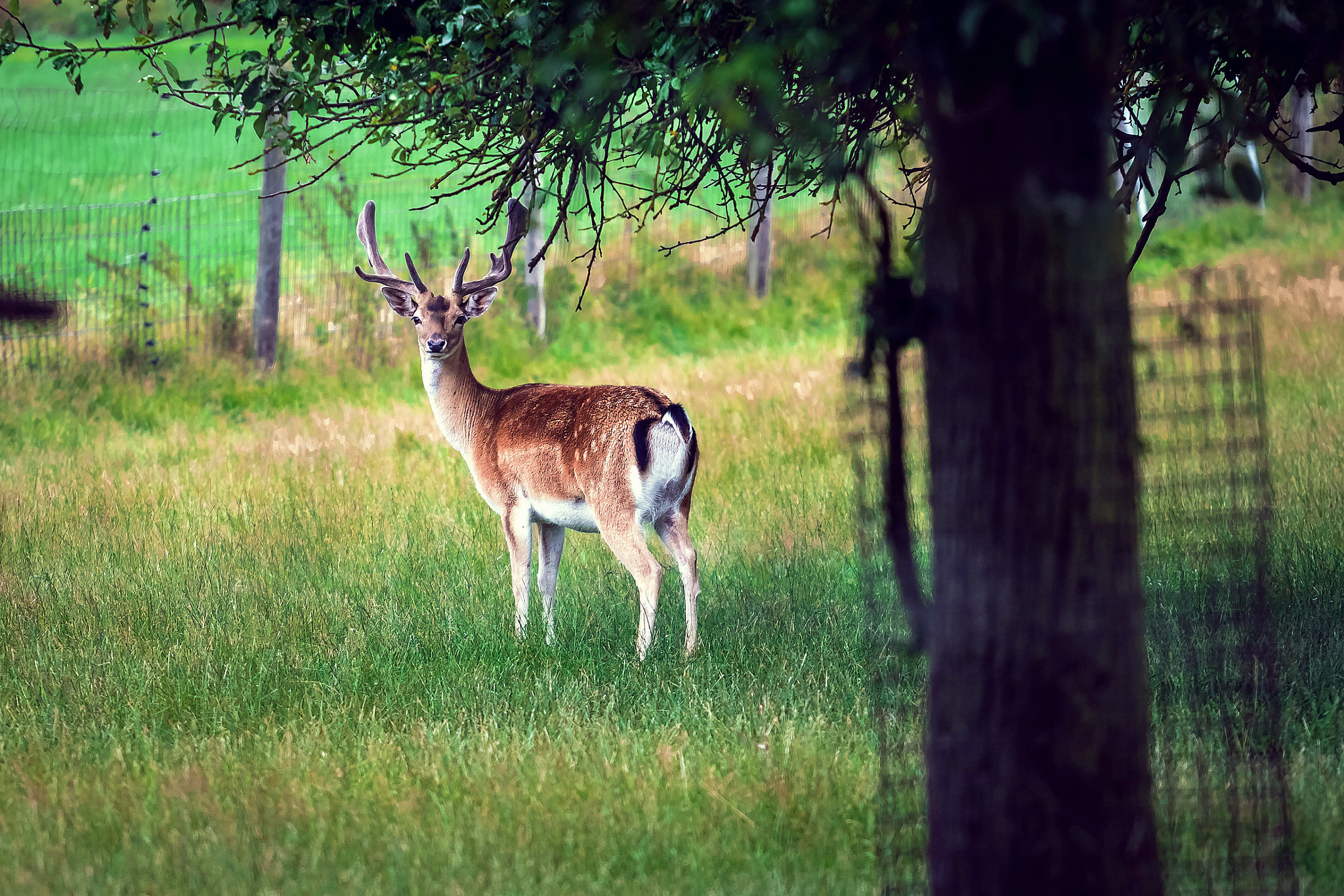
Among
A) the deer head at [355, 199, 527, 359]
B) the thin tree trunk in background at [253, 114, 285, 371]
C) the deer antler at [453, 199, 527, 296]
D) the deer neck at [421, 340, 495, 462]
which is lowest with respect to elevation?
the deer neck at [421, 340, 495, 462]

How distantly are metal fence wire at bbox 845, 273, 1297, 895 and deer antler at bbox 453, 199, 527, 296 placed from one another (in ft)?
6.02

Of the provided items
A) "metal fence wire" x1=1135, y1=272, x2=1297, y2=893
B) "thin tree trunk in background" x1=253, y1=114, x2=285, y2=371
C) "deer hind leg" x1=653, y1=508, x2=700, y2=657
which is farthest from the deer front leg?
"thin tree trunk in background" x1=253, y1=114, x2=285, y2=371

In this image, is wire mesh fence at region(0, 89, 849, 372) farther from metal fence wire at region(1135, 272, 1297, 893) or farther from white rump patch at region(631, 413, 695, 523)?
metal fence wire at region(1135, 272, 1297, 893)

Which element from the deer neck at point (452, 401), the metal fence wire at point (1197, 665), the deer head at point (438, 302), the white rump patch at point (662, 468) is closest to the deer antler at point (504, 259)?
the deer head at point (438, 302)

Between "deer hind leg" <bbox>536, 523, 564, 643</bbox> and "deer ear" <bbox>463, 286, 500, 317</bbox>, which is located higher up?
"deer ear" <bbox>463, 286, 500, 317</bbox>

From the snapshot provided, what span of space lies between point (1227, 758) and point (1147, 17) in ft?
7.76

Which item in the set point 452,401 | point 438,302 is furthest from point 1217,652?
point 438,302

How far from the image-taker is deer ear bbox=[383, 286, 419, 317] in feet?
20.7

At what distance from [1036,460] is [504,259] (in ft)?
13.3

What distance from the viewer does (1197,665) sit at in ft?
16.4

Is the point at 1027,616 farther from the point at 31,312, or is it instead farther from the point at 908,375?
the point at 908,375

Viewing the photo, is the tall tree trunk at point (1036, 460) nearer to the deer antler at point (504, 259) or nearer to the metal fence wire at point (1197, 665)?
the metal fence wire at point (1197, 665)

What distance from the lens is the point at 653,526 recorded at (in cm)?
595

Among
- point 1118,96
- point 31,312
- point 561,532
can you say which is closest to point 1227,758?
point 1118,96
